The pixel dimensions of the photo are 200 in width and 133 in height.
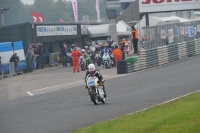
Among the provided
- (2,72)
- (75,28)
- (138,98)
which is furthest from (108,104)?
(75,28)

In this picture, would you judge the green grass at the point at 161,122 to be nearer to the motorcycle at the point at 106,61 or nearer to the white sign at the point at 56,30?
the motorcycle at the point at 106,61

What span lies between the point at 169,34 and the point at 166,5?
22.1 ft

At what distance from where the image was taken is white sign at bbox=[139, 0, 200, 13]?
126 ft

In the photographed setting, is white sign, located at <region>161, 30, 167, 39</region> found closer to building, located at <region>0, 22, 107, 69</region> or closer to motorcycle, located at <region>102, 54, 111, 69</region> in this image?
motorcycle, located at <region>102, 54, 111, 69</region>

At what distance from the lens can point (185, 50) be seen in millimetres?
33781

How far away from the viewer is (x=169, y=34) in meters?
32.8

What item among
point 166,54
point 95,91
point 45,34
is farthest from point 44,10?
point 95,91

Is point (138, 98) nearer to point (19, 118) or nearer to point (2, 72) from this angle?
point (19, 118)

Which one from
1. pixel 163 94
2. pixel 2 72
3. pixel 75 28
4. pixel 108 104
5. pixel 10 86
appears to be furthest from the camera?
pixel 75 28

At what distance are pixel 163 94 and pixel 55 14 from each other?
3005 inches

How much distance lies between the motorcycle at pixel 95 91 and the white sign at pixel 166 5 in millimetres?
22191

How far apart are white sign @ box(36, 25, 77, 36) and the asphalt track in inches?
652

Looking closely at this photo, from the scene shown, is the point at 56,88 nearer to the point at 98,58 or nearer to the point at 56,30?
the point at 98,58

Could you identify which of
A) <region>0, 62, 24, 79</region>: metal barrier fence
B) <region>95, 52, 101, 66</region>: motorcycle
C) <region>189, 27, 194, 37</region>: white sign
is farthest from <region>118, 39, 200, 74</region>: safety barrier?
<region>0, 62, 24, 79</region>: metal barrier fence
